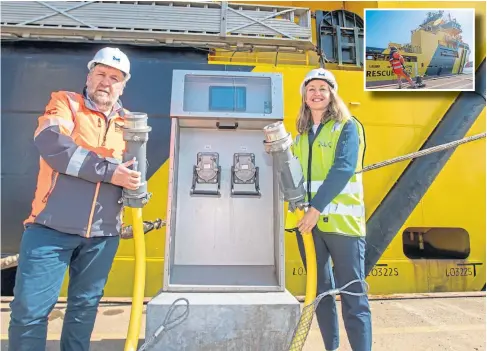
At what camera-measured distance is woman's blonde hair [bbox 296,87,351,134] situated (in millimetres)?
2031

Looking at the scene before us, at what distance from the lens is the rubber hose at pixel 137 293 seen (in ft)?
6.12

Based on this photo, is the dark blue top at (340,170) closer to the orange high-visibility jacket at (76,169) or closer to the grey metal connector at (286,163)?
the grey metal connector at (286,163)

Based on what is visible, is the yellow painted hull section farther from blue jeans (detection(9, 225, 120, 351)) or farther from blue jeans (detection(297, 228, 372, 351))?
blue jeans (detection(9, 225, 120, 351))

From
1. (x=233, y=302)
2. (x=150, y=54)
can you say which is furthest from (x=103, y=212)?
(x=150, y=54)

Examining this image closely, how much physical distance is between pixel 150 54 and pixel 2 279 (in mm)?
2782

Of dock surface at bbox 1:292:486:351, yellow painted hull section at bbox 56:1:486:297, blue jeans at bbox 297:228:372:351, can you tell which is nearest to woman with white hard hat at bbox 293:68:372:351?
blue jeans at bbox 297:228:372:351

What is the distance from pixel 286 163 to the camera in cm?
190

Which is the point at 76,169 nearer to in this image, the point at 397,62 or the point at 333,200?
the point at 333,200

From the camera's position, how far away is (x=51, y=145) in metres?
1.70

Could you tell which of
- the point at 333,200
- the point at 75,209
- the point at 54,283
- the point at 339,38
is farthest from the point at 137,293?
the point at 339,38

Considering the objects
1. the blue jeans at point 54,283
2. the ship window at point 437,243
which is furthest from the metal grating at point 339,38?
the blue jeans at point 54,283

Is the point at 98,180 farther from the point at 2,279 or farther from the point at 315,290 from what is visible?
the point at 2,279

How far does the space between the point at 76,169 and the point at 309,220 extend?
1.11 m

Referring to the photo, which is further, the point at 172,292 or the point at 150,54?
the point at 150,54
